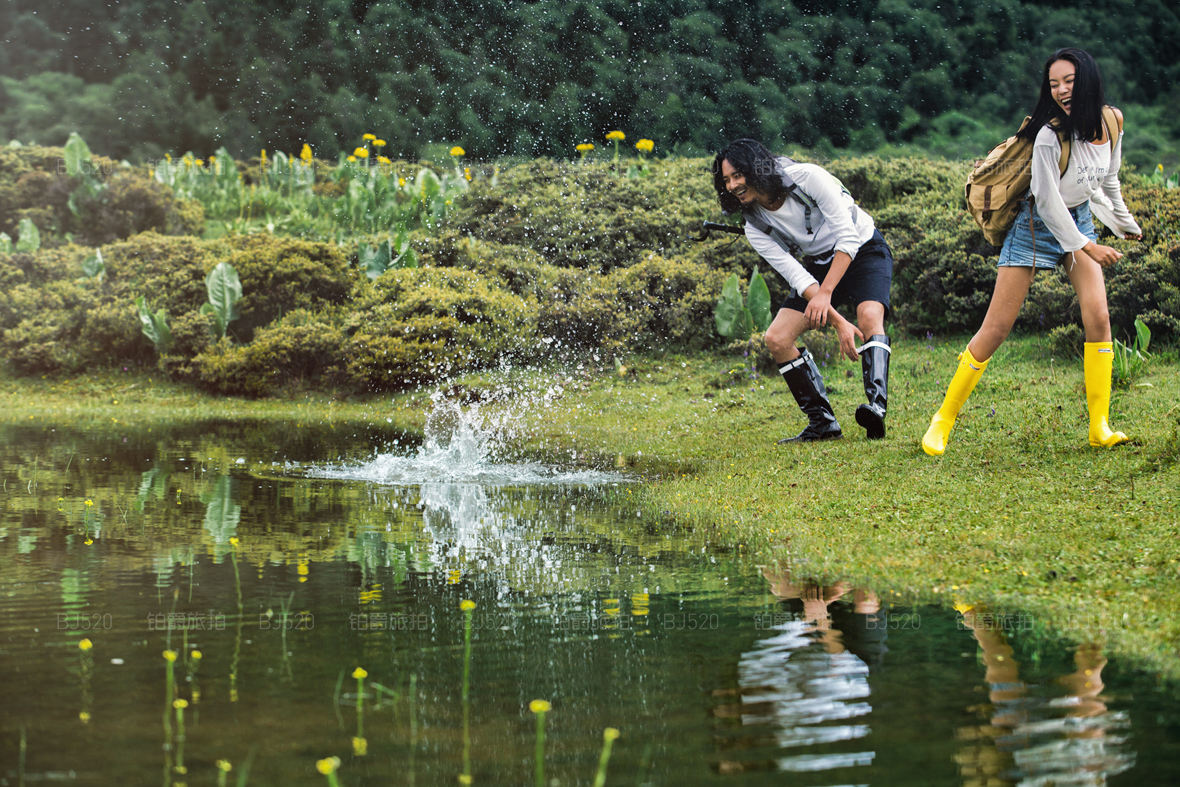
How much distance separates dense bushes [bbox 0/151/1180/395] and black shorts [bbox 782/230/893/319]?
4312mm

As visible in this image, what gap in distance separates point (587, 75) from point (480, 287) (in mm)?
13348

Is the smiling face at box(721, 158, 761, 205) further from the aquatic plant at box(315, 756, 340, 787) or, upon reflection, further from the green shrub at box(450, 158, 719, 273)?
the green shrub at box(450, 158, 719, 273)

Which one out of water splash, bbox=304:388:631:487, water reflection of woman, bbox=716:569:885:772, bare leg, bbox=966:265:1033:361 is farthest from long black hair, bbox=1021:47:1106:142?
water splash, bbox=304:388:631:487

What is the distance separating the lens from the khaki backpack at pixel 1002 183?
22.4 ft

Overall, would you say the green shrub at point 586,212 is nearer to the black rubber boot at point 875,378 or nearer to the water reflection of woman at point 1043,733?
the black rubber boot at point 875,378

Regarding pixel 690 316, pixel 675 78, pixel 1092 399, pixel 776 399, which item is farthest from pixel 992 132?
pixel 1092 399

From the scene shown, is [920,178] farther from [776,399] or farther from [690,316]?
[776,399]

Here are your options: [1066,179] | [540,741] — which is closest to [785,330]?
[1066,179]

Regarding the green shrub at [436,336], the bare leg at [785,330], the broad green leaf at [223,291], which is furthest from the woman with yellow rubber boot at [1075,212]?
the broad green leaf at [223,291]

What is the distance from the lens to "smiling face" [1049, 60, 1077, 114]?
6461mm

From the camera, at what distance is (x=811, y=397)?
341 inches

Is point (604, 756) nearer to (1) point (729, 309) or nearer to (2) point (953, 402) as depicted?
(2) point (953, 402)

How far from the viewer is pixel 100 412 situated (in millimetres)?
13648

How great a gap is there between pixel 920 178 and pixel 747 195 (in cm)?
838
